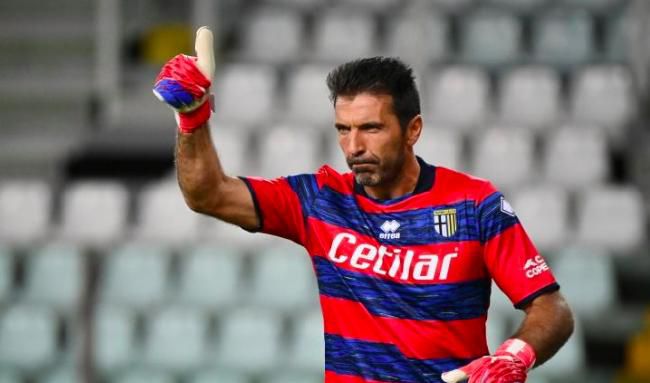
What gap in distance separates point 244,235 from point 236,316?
71cm

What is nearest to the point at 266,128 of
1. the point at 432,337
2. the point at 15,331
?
the point at 15,331

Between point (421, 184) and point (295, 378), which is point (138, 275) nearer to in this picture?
point (295, 378)

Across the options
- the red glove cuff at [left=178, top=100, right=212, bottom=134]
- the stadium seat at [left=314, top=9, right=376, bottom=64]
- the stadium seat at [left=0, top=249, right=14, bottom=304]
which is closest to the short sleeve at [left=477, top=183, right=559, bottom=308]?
the red glove cuff at [left=178, top=100, right=212, bottom=134]

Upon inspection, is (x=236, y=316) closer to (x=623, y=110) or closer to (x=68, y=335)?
(x=68, y=335)

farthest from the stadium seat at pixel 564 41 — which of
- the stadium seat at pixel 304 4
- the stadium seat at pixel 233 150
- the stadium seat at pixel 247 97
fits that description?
the stadium seat at pixel 233 150

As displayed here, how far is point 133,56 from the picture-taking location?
29.5ft

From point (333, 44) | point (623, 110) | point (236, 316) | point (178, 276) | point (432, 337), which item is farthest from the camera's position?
point (333, 44)

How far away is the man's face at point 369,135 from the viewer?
327 centimetres

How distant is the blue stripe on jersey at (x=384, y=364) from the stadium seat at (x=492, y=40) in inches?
196

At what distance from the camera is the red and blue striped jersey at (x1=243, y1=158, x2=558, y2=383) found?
3271 millimetres

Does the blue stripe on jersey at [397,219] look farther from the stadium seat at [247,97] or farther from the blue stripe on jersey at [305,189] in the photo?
the stadium seat at [247,97]

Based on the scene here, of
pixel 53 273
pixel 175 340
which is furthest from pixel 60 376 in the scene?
pixel 53 273

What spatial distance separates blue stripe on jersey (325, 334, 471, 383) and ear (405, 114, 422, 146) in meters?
0.52

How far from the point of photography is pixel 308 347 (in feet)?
20.9
